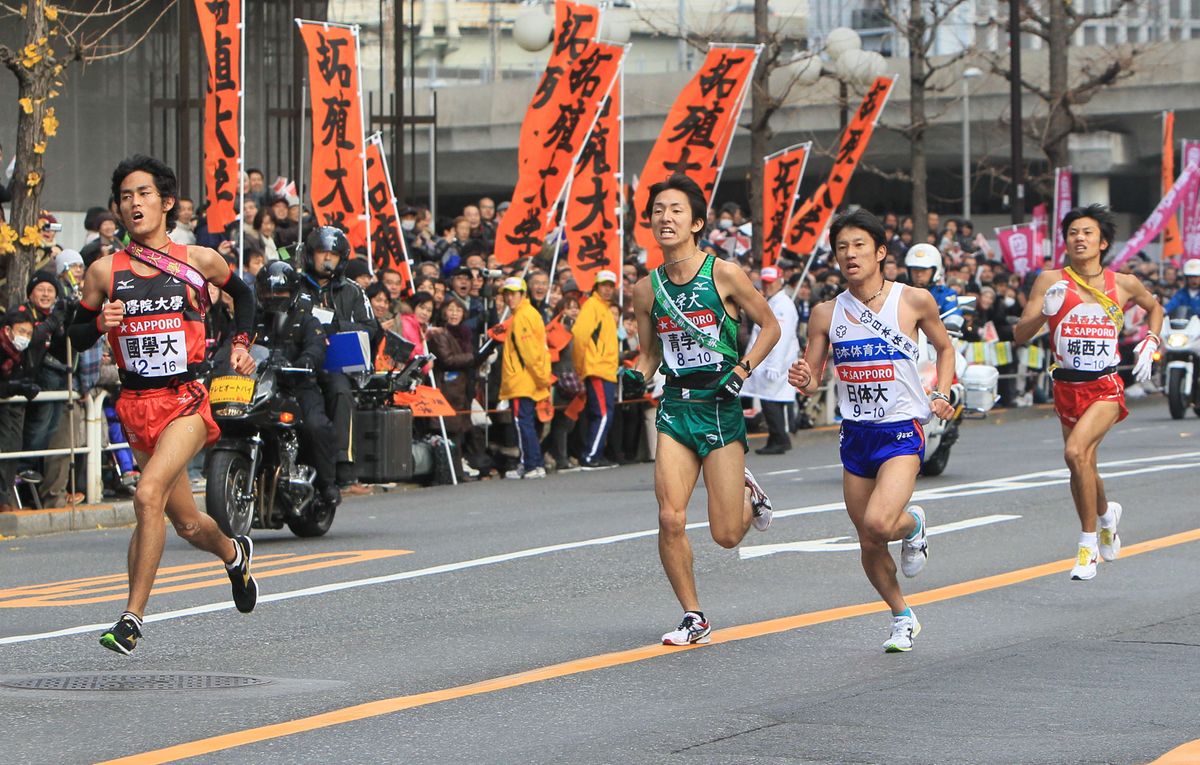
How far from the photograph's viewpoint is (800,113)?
2201 inches

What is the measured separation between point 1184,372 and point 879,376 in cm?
1961

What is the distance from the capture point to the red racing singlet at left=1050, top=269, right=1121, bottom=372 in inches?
455

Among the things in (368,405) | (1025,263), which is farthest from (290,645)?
(1025,263)

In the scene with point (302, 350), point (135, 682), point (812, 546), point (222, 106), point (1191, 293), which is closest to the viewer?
point (135, 682)

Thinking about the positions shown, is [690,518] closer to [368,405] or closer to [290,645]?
[368,405]

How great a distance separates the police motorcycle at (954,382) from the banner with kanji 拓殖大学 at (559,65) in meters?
5.24

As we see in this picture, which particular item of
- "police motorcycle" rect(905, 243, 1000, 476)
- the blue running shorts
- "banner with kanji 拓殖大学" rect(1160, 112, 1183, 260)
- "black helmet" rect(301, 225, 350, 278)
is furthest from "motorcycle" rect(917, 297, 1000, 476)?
"banner with kanji 拓殖大学" rect(1160, 112, 1183, 260)

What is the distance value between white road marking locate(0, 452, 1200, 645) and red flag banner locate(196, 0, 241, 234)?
693 cm

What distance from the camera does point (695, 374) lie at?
9.19 metres

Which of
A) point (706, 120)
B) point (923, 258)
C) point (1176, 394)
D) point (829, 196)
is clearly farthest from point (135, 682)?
point (1176, 394)

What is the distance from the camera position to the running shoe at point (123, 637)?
8.12m

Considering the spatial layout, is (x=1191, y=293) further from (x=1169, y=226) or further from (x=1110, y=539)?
(x=1110, y=539)

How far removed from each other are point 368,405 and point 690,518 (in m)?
2.51

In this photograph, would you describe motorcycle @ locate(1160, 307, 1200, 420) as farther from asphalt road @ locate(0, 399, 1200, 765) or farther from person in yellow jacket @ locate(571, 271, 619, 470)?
asphalt road @ locate(0, 399, 1200, 765)
